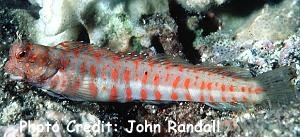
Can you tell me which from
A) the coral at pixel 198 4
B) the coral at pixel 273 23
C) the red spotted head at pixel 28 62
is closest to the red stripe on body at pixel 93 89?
the red spotted head at pixel 28 62

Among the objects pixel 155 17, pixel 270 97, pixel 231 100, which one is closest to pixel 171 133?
A: pixel 231 100

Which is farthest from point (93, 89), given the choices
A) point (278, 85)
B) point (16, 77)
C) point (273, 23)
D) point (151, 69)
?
point (273, 23)

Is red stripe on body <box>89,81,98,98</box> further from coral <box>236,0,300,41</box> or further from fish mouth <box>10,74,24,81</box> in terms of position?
coral <box>236,0,300,41</box>

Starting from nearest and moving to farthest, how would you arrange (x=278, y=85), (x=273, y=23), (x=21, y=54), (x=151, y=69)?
(x=278, y=85) → (x=21, y=54) → (x=151, y=69) → (x=273, y=23)

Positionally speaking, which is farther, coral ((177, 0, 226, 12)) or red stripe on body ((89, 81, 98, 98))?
coral ((177, 0, 226, 12))

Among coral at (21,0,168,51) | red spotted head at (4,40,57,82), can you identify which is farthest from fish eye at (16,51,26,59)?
coral at (21,0,168,51)

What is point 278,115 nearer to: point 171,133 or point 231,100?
point 231,100

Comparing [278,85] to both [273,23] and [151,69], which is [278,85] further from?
[273,23]
